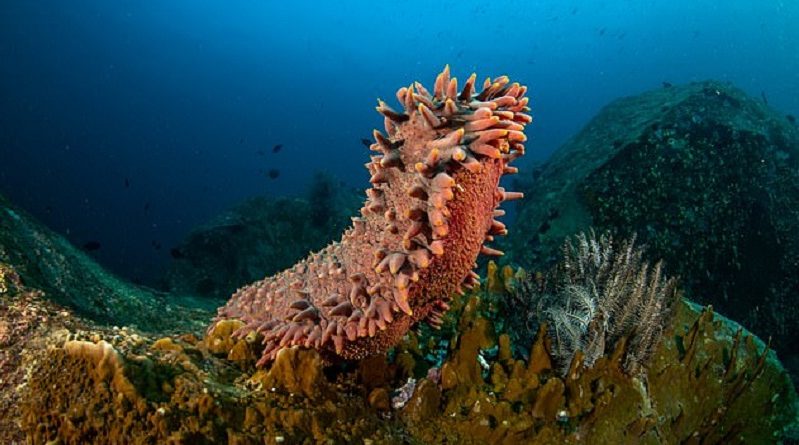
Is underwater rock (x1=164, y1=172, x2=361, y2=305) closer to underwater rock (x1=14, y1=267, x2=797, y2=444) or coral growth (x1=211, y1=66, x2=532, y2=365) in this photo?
underwater rock (x1=14, y1=267, x2=797, y2=444)

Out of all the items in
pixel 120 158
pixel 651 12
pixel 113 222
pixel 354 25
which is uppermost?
pixel 651 12

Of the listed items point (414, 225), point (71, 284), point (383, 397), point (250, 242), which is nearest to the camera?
point (414, 225)

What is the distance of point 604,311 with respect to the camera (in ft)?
9.20

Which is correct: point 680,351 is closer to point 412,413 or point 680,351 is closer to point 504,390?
point 504,390

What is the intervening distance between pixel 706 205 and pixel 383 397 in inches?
302

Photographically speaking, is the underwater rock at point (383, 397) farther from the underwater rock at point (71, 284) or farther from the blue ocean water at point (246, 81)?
the blue ocean water at point (246, 81)

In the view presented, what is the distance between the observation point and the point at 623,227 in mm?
7812

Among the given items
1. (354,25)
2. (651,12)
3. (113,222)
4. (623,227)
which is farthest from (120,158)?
(651,12)

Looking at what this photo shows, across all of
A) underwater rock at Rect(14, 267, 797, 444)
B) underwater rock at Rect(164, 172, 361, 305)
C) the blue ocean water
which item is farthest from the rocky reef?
the blue ocean water

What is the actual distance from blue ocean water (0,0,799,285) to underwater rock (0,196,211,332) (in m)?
17.9

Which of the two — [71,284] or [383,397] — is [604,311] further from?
[71,284]

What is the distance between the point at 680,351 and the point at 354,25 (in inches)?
6124

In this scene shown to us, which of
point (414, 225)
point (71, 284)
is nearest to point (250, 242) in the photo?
point (71, 284)

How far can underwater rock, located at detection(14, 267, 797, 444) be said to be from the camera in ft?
6.10
